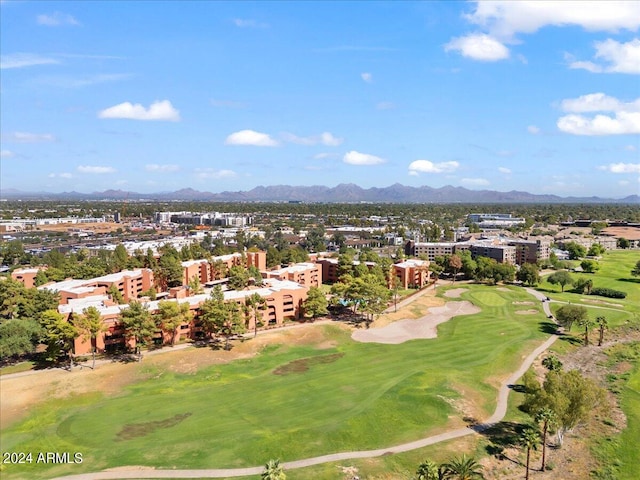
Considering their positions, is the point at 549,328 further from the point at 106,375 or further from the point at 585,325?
the point at 106,375

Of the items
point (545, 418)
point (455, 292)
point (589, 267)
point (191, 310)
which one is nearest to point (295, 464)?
point (545, 418)

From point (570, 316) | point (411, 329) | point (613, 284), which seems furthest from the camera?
point (613, 284)

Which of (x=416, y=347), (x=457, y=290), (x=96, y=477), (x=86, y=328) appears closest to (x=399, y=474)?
(x=96, y=477)

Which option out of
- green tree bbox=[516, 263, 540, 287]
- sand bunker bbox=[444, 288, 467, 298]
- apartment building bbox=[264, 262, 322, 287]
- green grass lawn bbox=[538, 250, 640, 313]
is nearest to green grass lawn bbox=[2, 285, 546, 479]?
apartment building bbox=[264, 262, 322, 287]

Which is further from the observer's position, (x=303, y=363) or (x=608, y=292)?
(x=608, y=292)

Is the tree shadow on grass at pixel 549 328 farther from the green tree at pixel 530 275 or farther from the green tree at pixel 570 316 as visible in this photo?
the green tree at pixel 530 275

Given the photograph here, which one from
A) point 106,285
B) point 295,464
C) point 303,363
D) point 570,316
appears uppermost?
point 106,285
